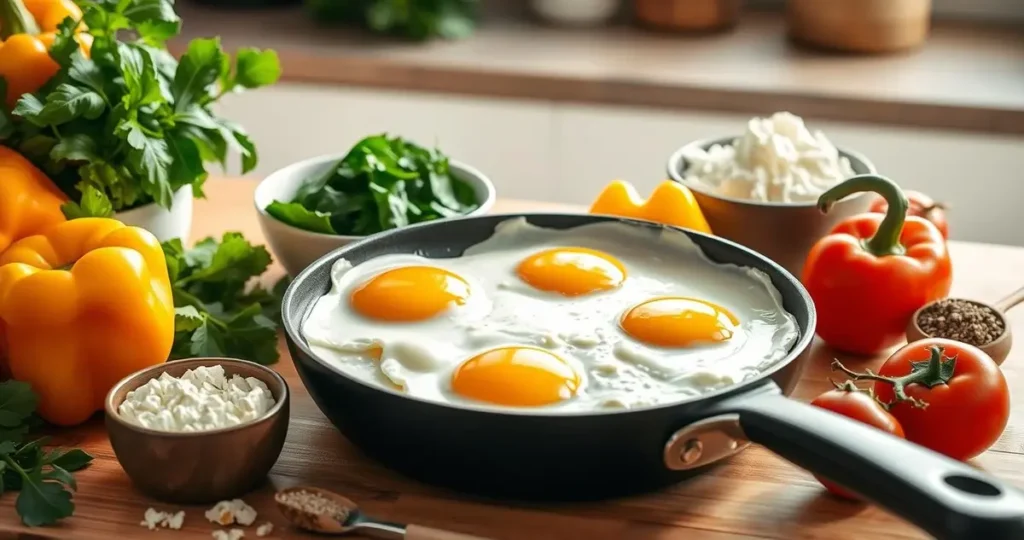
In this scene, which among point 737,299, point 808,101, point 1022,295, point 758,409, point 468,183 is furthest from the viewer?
point 808,101

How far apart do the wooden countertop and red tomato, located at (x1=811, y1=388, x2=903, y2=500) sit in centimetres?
177

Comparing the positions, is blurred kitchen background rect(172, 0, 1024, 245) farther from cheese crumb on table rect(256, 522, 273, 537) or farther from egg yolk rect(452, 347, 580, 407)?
cheese crumb on table rect(256, 522, 273, 537)

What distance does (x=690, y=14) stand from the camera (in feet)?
11.4

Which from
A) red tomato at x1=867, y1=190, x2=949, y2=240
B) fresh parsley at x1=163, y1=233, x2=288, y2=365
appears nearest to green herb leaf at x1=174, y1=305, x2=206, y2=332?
fresh parsley at x1=163, y1=233, x2=288, y2=365

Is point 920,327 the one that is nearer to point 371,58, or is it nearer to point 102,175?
point 102,175

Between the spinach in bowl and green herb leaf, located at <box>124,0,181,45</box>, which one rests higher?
green herb leaf, located at <box>124,0,181,45</box>

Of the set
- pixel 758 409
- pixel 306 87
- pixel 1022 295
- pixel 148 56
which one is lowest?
pixel 306 87

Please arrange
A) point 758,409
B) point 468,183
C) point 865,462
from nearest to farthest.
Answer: point 865,462, point 758,409, point 468,183

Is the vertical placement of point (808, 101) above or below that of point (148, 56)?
below

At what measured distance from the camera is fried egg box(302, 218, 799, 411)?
4.45 feet

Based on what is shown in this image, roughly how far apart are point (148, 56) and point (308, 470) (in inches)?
24.3

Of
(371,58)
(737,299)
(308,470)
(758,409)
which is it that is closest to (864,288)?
(737,299)

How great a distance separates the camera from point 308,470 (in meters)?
1.39

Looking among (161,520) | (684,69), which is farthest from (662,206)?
(684,69)
